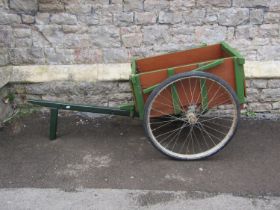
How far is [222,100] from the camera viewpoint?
418 cm

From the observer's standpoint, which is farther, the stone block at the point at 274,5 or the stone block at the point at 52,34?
the stone block at the point at 52,34

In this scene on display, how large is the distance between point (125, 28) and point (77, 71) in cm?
83

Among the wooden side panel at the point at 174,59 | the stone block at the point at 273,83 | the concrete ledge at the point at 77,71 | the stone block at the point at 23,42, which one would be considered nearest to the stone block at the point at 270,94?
the stone block at the point at 273,83

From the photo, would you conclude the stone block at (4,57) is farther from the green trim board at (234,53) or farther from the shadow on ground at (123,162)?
the green trim board at (234,53)

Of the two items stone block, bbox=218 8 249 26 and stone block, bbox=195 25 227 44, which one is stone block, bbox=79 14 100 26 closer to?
stone block, bbox=195 25 227 44

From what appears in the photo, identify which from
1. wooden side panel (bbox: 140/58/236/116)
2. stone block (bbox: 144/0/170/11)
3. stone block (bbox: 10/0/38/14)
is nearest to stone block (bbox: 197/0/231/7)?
stone block (bbox: 144/0/170/11)

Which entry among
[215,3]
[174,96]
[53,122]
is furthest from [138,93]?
[215,3]

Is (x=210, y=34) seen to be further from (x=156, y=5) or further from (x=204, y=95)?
(x=204, y=95)

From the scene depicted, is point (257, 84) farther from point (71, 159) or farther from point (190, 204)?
point (71, 159)

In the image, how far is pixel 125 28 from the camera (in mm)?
5086

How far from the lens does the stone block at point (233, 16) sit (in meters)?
4.98

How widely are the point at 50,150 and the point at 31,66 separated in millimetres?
1268

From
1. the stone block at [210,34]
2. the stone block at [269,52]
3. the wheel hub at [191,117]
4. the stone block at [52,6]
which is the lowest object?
the wheel hub at [191,117]

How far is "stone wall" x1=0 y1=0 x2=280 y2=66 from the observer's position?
4.99 metres
